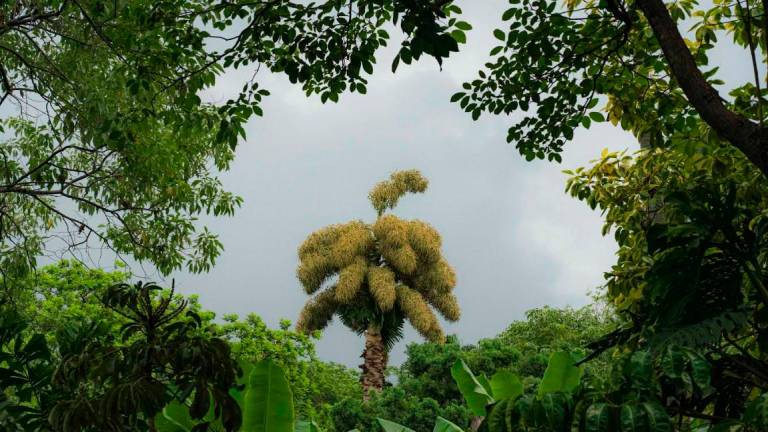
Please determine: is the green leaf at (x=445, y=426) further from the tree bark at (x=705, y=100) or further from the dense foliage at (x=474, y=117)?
the tree bark at (x=705, y=100)

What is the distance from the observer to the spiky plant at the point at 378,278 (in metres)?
25.2

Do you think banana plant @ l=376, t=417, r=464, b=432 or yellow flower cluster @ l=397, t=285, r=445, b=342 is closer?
banana plant @ l=376, t=417, r=464, b=432

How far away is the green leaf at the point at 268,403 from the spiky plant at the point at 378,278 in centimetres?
1879

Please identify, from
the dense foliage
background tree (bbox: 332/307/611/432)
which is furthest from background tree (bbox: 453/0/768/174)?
background tree (bbox: 332/307/611/432)

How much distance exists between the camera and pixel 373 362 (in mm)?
24078

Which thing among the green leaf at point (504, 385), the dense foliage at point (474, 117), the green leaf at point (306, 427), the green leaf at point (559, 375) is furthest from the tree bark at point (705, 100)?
the green leaf at point (306, 427)

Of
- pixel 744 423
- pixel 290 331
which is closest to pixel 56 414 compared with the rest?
pixel 744 423

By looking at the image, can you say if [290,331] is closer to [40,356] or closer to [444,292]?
[444,292]

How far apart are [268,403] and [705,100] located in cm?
352

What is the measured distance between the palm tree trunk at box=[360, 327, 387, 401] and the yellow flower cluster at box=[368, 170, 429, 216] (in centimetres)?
433

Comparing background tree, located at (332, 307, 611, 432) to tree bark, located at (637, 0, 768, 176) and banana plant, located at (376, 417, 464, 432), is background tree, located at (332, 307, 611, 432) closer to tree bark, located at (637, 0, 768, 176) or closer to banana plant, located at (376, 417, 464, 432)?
banana plant, located at (376, 417, 464, 432)

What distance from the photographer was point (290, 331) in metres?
21.6

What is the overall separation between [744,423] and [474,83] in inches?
178

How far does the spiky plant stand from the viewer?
25.2 m
